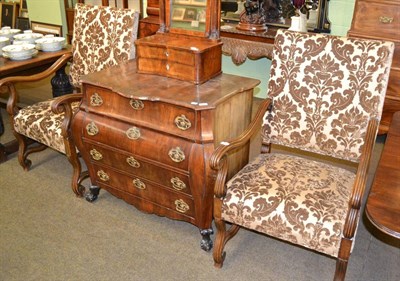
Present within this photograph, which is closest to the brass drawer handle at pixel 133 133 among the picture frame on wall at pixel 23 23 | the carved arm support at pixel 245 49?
the carved arm support at pixel 245 49

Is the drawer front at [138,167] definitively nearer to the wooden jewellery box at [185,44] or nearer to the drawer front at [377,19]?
the wooden jewellery box at [185,44]

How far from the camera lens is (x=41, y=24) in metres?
5.62

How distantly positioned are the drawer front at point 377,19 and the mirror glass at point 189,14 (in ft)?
4.93

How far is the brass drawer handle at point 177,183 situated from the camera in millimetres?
2021

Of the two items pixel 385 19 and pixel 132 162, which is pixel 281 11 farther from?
pixel 132 162

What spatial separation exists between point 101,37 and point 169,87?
94 cm

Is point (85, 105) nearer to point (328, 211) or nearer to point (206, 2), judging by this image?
point (206, 2)

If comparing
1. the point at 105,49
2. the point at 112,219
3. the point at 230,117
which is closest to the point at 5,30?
the point at 105,49

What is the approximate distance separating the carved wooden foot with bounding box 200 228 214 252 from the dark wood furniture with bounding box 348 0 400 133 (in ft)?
6.23

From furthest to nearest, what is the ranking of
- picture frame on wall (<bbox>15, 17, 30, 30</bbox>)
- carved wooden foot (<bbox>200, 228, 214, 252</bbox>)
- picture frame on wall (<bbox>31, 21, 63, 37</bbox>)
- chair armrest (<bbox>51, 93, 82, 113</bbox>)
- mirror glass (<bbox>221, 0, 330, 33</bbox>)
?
picture frame on wall (<bbox>15, 17, 30, 30</bbox>) < picture frame on wall (<bbox>31, 21, 63, 37</bbox>) < mirror glass (<bbox>221, 0, 330, 33</bbox>) < chair armrest (<bbox>51, 93, 82, 113</bbox>) < carved wooden foot (<bbox>200, 228, 214, 252</bbox>)

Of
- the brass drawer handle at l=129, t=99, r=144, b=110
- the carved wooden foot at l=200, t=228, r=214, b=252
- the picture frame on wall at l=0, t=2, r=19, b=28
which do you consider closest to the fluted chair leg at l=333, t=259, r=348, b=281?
the carved wooden foot at l=200, t=228, r=214, b=252

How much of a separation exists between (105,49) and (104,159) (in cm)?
83

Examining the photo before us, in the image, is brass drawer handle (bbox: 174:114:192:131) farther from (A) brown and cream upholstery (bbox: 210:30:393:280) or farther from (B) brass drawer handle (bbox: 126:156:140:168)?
(B) brass drawer handle (bbox: 126:156:140:168)

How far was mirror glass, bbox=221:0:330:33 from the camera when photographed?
348cm
